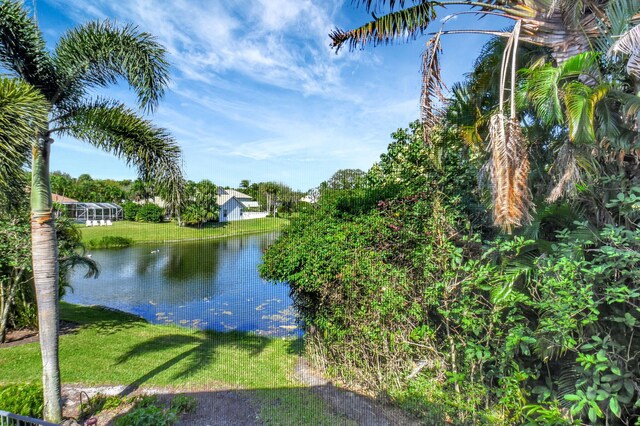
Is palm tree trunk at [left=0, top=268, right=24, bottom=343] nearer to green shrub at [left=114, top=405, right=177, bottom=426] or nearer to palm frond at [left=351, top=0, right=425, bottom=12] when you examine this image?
green shrub at [left=114, top=405, right=177, bottom=426]

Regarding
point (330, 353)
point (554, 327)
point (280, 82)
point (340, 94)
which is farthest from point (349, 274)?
point (280, 82)

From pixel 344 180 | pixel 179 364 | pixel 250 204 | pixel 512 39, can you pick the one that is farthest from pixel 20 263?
pixel 512 39

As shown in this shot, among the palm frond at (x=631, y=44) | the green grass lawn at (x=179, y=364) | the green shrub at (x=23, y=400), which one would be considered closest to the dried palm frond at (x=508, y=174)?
the palm frond at (x=631, y=44)

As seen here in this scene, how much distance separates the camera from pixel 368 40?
3.84 metres

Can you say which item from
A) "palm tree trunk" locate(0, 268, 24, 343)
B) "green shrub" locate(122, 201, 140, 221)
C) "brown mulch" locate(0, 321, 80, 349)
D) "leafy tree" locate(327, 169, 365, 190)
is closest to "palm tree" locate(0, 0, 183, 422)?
"leafy tree" locate(327, 169, 365, 190)

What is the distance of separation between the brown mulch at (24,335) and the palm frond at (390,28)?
761 cm

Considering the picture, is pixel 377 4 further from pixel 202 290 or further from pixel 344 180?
pixel 202 290

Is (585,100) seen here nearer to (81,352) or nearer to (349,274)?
(349,274)

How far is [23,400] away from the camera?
3.17 meters

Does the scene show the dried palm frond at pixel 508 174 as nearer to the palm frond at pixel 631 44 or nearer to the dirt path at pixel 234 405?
the palm frond at pixel 631 44

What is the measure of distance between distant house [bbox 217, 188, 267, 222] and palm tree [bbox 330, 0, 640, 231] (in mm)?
3471

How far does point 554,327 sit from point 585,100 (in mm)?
1930

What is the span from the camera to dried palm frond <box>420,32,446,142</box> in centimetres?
360

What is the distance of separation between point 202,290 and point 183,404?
8588 millimetres
